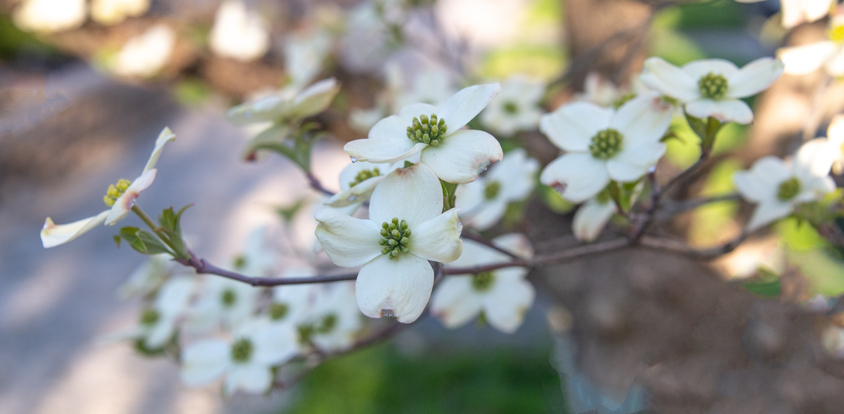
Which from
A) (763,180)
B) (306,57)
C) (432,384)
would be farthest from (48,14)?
(432,384)

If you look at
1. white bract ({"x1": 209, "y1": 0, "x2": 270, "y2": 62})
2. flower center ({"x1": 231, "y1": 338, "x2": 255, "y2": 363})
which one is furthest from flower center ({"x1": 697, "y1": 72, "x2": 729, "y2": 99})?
white bract ({"x1": 209, "y1": 0, "x2": 270, "y2": 62})

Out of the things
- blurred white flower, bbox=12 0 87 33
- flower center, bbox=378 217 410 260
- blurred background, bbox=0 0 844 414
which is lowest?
blurred background, bbox=0 0 844 414

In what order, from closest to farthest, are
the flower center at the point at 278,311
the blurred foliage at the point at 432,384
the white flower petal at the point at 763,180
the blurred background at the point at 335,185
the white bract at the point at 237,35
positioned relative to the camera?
the white flower petal at the point at 763,180
the flower center at the point at 278,311
the blurred background at the point at 335,185
the white bract at the point at 237,35
the blurred foliage at the point at 432,384

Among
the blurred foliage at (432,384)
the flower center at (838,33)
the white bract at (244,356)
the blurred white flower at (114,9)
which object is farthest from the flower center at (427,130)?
the blurred foliage at (432,384)

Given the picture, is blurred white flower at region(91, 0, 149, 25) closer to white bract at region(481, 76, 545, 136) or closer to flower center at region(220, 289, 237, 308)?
flower center at region(220, 289, 237, 308)

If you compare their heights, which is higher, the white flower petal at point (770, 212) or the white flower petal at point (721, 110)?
the white flower petal at point (721, 110)

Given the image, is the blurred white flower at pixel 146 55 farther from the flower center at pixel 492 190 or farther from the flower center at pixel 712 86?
the flower center at pixel 712 86
